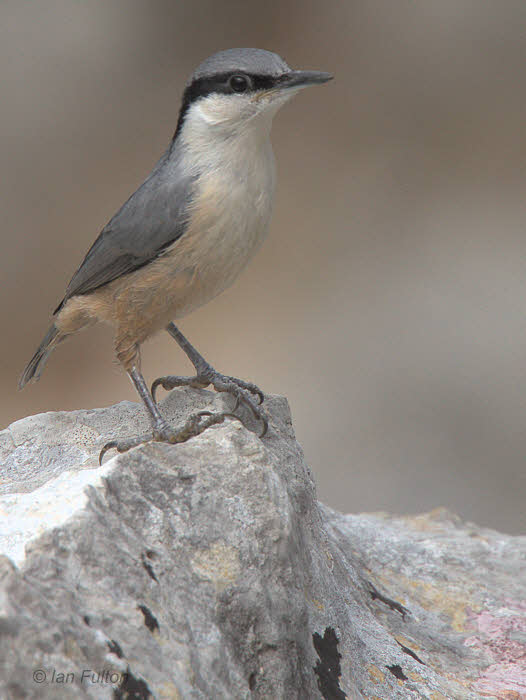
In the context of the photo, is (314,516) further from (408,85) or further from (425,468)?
(408,85)

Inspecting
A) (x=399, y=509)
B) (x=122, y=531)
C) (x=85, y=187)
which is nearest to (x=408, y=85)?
(x=85, y=187)

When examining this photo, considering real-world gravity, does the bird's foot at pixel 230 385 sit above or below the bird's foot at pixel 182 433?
above

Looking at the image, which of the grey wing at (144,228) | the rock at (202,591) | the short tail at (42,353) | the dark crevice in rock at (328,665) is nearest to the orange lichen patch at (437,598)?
the rock at (202,591)

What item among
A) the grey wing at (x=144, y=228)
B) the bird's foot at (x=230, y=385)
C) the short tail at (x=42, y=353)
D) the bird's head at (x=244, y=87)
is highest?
the bird's head at (x=244, y=87)

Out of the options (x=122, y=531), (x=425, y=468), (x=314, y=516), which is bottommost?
(x=122, y=531)

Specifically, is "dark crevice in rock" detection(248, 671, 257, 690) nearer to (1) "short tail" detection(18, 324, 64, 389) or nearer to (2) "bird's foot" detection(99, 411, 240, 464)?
(2) "bird's foot" detection(99, 411, 240, 464)

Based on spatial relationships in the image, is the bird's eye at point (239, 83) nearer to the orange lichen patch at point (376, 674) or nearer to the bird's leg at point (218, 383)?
the bird's leg at point (218, 383)

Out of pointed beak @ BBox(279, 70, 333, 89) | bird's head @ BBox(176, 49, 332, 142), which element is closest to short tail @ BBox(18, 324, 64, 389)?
bird's head @ BBox(176, 49, 332, 142)

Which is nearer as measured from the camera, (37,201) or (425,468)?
(425,468)
